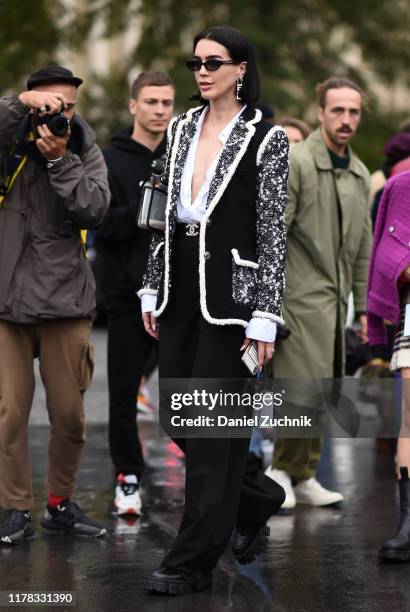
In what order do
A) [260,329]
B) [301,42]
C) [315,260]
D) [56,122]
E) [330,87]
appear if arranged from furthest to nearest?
[301,42]
[330,87]
[315,260]
[56,122]
[260,329]

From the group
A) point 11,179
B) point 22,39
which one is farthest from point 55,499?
point 22,39

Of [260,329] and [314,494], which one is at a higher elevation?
[260,329]

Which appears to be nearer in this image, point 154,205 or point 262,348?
point 262,348

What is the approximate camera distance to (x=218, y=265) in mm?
5965

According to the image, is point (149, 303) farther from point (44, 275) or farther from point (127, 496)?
point (127, 496)

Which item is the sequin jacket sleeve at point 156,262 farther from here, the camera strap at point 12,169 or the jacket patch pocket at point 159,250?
the camera strap at point 12,169

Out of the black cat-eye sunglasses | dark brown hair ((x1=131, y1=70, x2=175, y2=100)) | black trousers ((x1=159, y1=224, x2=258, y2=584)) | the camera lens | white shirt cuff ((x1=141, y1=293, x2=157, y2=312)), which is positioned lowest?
black trousers ((x1=159, y1=224, x2=258, y2=584))

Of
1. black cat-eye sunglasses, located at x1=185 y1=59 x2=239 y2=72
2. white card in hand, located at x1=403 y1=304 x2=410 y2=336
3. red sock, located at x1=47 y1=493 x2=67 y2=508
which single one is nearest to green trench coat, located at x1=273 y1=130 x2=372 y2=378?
white card in hand, located at x1=403 y1=304 x2=410 y2=336

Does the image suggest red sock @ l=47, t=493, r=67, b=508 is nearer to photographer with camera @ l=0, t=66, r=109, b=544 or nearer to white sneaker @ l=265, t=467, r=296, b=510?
photographer with camera @ l=0, t=66, r=109, b=544

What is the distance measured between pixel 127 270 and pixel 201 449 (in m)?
2.18

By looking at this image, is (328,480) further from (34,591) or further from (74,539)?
(34,591)

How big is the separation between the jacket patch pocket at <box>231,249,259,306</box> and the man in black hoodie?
1944mm

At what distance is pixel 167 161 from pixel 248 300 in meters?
0.76

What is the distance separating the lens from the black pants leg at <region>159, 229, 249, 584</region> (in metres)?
5.95
